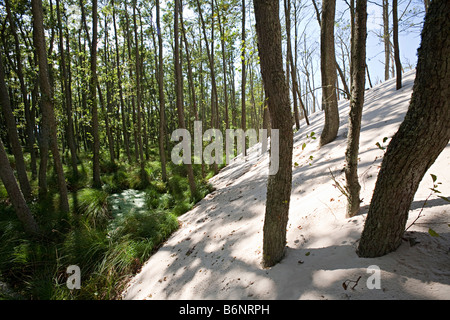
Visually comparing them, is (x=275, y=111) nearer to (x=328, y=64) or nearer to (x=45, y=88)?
(x=328, y=64)

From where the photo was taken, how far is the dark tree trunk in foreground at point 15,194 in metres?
4.02

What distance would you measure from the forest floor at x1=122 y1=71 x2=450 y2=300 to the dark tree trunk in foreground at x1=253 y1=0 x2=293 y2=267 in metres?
0.34

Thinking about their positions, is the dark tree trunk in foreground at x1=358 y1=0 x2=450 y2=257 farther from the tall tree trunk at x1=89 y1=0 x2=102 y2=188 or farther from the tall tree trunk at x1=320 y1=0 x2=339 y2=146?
the tall tree trunk at x1=89 y1=0 x2=102 y2=188

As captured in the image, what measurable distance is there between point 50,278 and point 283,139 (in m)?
4.09

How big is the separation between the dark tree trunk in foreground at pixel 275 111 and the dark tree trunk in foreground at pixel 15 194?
4.94 metres

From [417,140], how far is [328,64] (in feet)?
15.9

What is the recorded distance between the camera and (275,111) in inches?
84.8

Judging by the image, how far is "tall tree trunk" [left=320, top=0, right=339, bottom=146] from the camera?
17.3 feet

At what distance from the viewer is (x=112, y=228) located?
508 centimetres

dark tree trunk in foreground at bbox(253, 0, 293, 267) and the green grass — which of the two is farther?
the green grass

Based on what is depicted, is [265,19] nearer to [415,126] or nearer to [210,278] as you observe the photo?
[415,126]

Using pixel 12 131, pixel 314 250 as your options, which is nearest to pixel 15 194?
pixel 12 131

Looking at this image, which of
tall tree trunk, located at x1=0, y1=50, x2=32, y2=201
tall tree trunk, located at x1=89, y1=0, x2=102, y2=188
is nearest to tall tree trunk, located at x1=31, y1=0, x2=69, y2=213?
tall tree trunk, located at x1=0, y1=50, x2=32, y2=201
